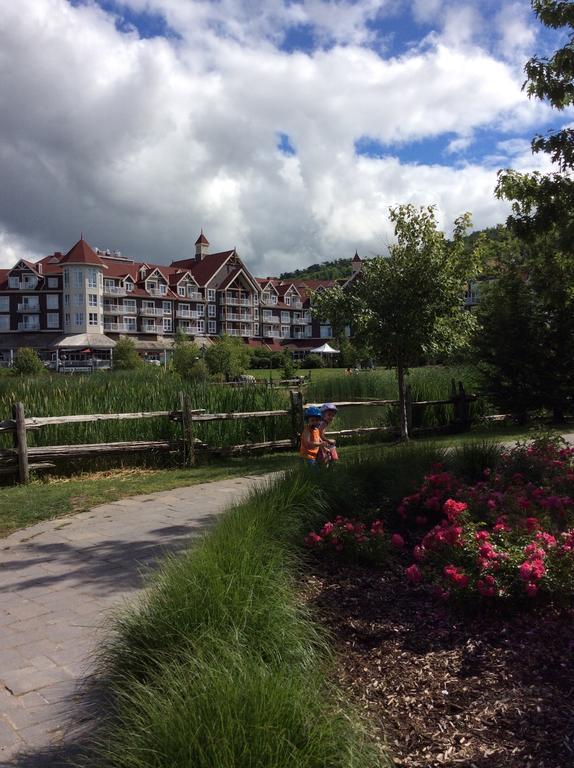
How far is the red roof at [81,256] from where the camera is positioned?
8431 cm


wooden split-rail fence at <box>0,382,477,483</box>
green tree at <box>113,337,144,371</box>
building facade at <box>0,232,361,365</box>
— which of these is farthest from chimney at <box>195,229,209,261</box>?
wooden split-rail fence at <box>0,382,477,483</box>

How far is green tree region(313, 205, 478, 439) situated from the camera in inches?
560

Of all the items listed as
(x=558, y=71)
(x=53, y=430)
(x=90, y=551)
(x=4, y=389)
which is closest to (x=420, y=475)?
(x=90, y=551)

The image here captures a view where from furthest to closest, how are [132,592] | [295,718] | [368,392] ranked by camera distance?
[368,392], [132,592], [295,718]

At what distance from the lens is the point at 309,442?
837 centimetres

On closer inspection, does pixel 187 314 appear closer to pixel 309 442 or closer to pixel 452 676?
pixel 309 442

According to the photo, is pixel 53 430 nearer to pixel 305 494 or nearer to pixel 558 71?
pixel 305 494

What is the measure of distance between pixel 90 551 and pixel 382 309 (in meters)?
9.46

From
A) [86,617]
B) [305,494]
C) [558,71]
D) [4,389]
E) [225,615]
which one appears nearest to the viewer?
[225,615]

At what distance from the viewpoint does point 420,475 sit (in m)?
6.38

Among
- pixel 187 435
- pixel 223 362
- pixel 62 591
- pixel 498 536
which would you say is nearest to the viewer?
pixel 498 536

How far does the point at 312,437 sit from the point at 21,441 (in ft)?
15.9

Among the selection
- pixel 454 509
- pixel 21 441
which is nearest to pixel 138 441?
pixel 21 441

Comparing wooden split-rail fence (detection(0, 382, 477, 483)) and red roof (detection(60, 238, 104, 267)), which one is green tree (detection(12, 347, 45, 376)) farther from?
wooden split-rail fence (detection(0, 382, 477, 483))
